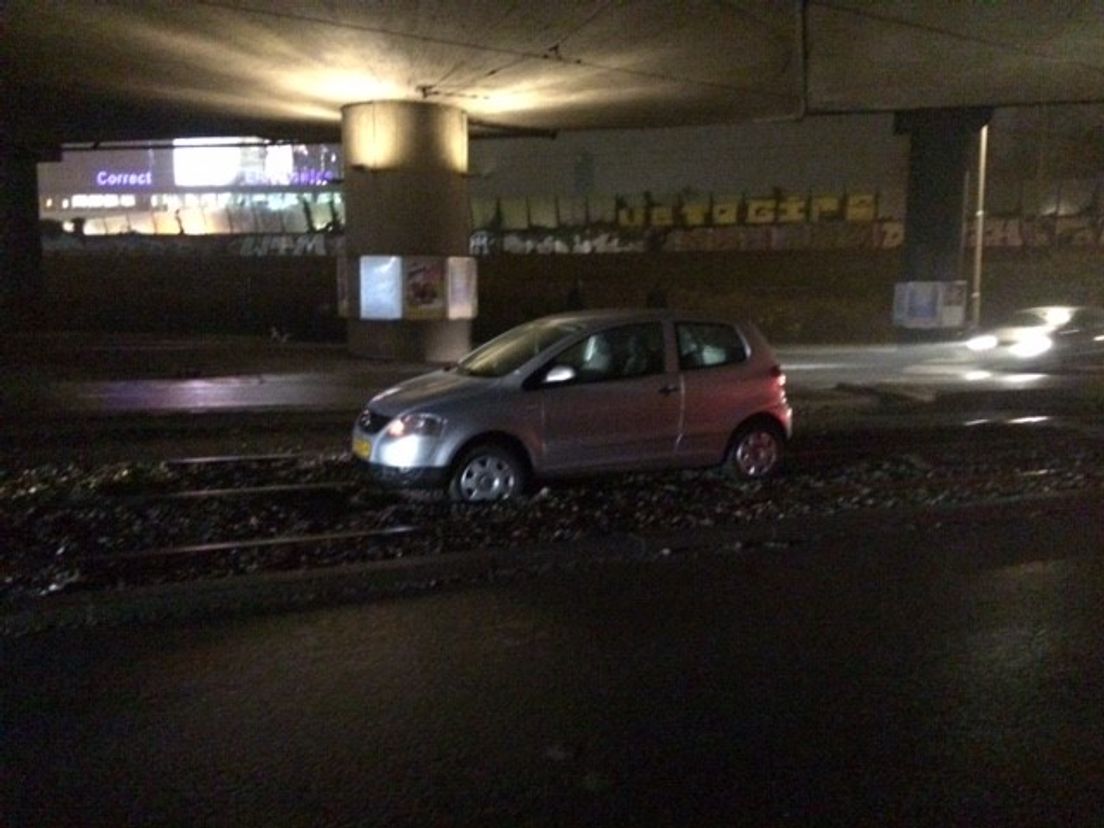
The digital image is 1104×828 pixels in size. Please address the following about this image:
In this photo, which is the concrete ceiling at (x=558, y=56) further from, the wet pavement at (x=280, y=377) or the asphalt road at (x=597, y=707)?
the asphalt road at (x=597, y=707)

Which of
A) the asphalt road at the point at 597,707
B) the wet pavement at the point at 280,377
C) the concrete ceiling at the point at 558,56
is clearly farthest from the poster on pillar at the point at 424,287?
the asphalt road at the point at 597,707

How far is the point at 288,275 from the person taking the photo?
55.4 metres

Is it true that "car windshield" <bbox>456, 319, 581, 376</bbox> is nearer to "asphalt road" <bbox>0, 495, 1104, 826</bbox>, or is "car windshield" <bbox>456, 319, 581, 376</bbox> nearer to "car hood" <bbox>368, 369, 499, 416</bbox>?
"car hood" <bbox>368, 369, 499, 416</bbox>

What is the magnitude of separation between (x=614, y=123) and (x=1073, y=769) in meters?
27.4

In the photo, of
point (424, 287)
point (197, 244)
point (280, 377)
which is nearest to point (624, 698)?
point (280, 377)

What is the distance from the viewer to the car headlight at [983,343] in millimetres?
28109

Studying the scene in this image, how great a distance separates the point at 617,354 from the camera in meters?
10.8

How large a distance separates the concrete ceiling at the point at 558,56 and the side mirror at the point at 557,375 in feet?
29.4

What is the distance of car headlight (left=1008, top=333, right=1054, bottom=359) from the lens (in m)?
26.6

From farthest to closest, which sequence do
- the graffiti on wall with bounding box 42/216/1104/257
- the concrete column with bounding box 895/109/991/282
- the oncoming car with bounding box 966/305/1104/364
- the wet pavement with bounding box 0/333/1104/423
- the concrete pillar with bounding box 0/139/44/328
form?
the graffiti on wall with bounding box 42/216/1104/257, the concrete pillar with bounding box 0/139/44/328, the concrete column with bounding box 895/109/991/282, the oncoming car with bounding box 966/305/1104/364, the wet pavement with bounding box 0/333/1104/423

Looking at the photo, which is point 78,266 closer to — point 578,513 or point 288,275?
point 288,275

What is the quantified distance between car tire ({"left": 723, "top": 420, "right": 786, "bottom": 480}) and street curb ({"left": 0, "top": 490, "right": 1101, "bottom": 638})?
72.2 inches

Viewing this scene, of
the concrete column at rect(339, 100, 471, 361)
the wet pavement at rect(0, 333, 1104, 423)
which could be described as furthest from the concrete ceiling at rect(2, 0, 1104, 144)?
the wet pavement at rect(0, 333, 1104, 423)

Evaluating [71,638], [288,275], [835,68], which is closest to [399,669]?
[71,638]
